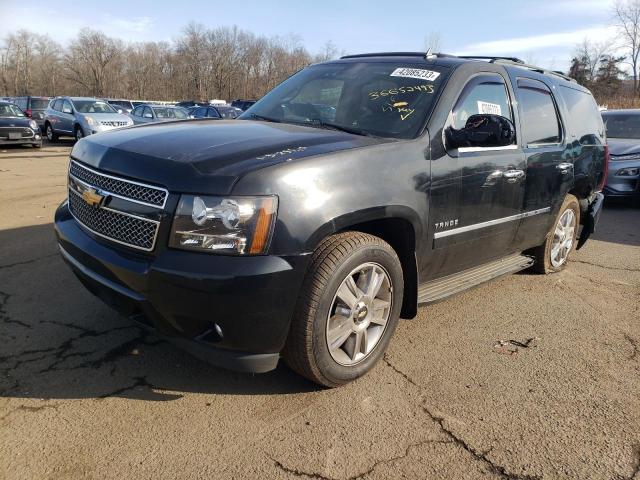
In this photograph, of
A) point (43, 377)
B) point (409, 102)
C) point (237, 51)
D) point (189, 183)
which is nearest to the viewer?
point (189, 183)

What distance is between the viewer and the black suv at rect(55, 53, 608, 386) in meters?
2.38

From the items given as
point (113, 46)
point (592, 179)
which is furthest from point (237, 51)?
point (592, 179)

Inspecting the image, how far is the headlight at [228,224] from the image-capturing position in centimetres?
236

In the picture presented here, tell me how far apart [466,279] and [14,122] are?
54.5 feet

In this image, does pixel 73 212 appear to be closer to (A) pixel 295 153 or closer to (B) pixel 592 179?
(A) pixel 295 153

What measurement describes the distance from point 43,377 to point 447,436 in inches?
89.9

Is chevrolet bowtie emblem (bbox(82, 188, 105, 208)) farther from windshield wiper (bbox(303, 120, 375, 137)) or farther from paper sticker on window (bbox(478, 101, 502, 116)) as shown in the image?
paper sticker on window (bbox(478, 101, 502, 116))

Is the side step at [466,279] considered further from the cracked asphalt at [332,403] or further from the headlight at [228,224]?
the headlight at [228,224]

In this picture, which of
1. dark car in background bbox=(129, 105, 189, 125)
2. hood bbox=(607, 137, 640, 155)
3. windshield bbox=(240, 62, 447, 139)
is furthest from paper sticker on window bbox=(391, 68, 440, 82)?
dark car in background bbox=(129, 105, 189, 125)

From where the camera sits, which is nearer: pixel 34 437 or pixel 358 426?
pixel 34 437

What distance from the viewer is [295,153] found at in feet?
8.65

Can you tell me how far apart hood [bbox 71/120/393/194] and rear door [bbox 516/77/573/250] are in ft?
5.74

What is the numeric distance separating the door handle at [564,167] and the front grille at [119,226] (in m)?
3.63

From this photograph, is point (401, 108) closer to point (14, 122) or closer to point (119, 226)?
point (119, 226)
